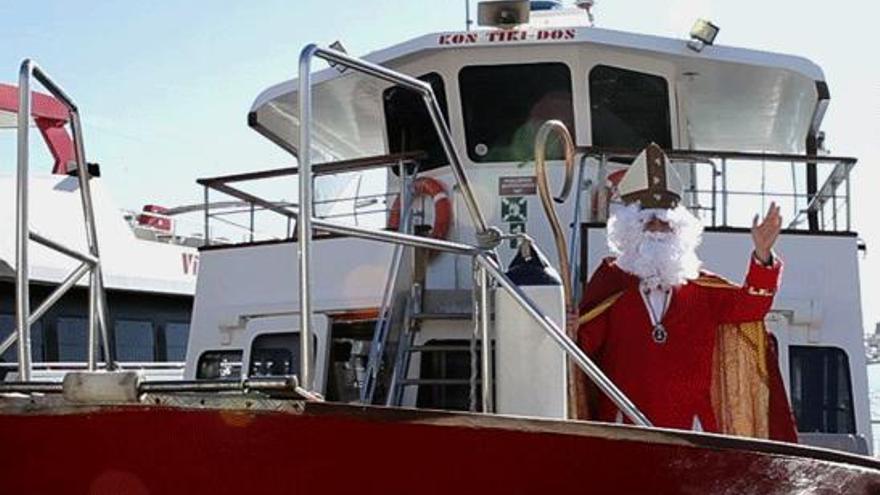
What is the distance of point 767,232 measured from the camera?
162 inches

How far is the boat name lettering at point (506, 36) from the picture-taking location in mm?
6586

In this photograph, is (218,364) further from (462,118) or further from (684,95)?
(684,95)

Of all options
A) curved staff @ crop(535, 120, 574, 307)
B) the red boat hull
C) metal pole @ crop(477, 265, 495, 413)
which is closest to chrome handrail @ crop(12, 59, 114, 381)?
the red boat hull

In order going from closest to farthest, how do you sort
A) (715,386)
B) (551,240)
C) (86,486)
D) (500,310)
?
1. (86,486)
2. (500,310)
3. (715,386)
4. (551,240)

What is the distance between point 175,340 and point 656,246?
12078 mm

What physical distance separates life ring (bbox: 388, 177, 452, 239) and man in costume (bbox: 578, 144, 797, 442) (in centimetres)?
193

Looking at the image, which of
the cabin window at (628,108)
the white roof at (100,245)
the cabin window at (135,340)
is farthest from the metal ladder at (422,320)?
the cabin window at (135,340)

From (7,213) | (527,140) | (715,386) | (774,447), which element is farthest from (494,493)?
(7,213)

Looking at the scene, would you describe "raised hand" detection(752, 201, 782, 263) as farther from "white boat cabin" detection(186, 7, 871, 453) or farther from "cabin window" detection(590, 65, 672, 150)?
"cabin window" detection(590, 65, 672, 150)

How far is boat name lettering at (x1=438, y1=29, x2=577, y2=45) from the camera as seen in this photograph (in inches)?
259

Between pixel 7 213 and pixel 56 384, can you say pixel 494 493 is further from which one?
pixel 7 213

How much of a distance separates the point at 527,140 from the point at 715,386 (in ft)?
9.13

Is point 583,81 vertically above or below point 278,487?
above

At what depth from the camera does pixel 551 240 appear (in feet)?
21.6
